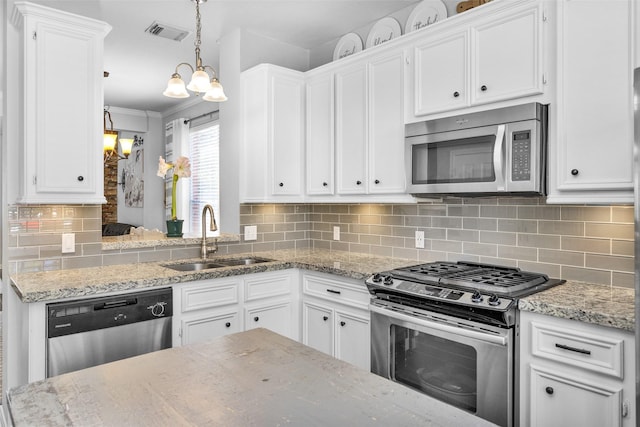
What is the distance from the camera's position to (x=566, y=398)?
5.90 ft

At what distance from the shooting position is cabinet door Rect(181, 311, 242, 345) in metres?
2.62

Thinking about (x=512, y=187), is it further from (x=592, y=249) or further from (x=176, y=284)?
(x=176, y=284)

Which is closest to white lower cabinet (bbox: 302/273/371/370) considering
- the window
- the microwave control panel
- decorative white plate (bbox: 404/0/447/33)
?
the microwave control panel

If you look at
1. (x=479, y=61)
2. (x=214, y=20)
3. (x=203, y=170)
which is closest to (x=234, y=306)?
(x=479, y=61)

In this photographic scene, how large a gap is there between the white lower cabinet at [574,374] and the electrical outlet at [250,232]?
2.22 meters

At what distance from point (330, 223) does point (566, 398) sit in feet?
7.62

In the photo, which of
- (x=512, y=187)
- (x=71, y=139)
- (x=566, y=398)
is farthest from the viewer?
(x=71, y=139)

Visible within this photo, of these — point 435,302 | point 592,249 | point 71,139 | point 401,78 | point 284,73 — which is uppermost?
point 284,73

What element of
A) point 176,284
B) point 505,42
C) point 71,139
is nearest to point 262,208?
point 176,284

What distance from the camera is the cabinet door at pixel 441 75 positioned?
246 centimetres

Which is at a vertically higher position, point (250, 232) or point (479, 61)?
point (479, 61)

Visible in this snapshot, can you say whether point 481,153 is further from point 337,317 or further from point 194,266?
point 194,266

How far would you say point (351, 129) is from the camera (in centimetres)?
314

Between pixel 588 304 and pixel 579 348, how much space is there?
20 centimetres
